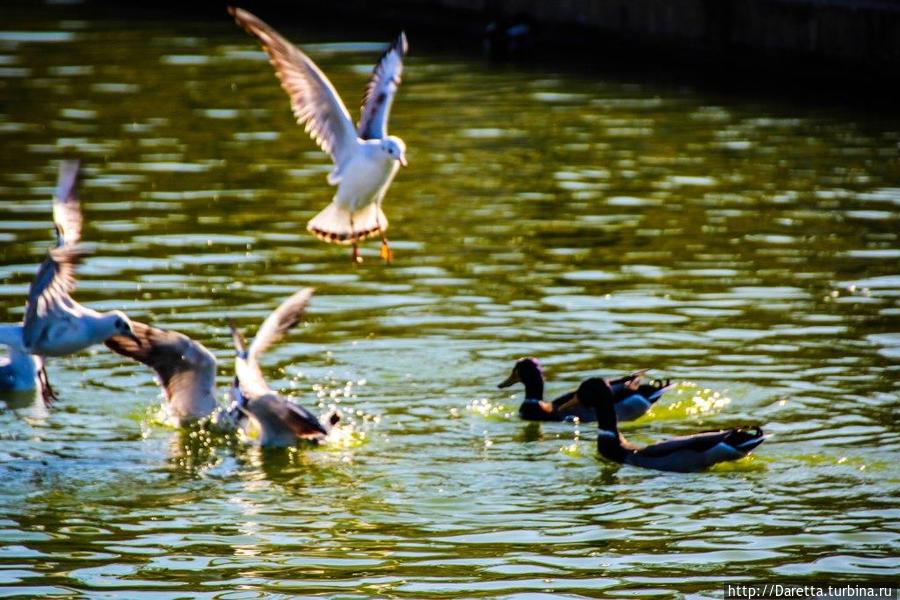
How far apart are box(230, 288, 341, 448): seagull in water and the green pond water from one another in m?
0.19

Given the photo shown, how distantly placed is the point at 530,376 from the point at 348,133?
234cm

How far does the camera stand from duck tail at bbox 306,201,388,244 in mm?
14570

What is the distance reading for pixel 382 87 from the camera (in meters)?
13.6

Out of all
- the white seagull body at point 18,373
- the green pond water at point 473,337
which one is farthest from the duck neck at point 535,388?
the white seagull body at point 18,373

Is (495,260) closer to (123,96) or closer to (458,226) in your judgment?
(458,226)

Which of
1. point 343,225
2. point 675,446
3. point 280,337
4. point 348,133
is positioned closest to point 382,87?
point 348,133

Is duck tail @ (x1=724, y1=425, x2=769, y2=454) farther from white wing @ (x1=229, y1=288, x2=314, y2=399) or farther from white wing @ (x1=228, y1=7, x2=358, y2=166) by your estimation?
white wing @ (x1=228, y1=7, x2=358, y2=166)

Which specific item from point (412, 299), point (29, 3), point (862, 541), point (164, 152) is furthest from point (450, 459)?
point (29, 3)

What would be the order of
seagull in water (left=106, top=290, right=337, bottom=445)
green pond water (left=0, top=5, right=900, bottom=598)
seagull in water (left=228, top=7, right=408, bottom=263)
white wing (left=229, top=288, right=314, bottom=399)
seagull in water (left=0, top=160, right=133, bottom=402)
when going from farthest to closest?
1. seagull in water (left=228, top=7, right=408, bottom=263)
2. seagull in water (left=106, top=290, right=337, bottom=445)
3. white wing (left=229, top=288, right=314, bottom=399)
4. seagull in water (left=0, top=160, right=133, bottom=402)
5. green pond water (left=0, top=5, right=900, bottom=598)

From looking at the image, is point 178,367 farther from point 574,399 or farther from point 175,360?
point 574,399

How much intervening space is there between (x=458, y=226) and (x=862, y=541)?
946 cm

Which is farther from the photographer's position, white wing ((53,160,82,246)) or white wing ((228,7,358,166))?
white wing ((228,7,358,166))

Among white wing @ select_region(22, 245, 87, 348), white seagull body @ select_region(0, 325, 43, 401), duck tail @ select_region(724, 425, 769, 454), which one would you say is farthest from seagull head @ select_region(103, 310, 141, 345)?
duck tail @ select_region(724, 425, 769, 454)

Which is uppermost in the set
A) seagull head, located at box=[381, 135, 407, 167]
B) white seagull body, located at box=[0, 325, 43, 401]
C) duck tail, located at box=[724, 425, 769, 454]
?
seagull head, located at box=[381, 135, 407, 167]
